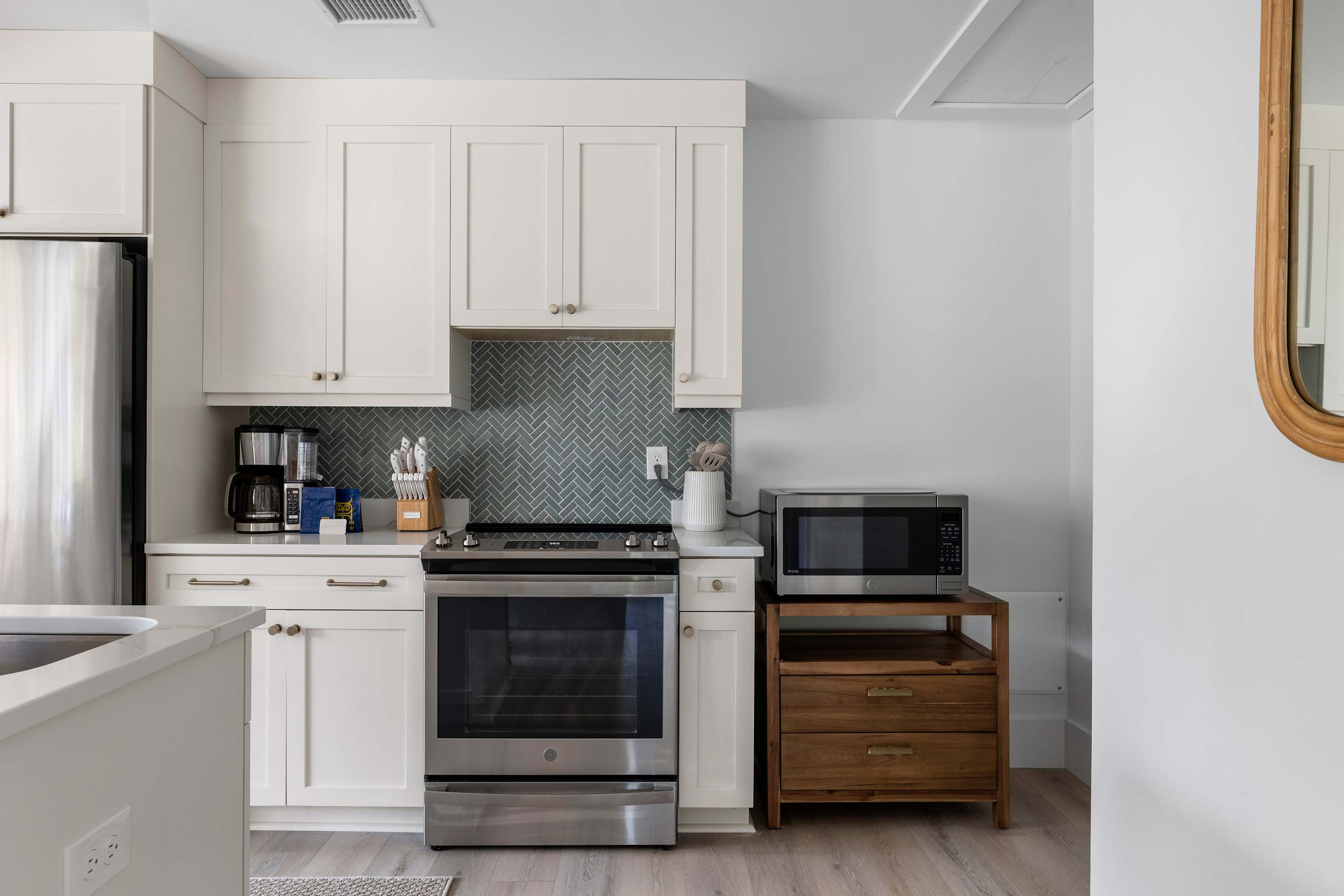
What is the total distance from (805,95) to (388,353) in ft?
5.55

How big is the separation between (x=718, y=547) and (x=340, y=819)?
4.77 feet

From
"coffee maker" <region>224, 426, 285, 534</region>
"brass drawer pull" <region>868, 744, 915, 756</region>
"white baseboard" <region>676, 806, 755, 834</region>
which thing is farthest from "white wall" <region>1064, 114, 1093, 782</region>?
"coffee maker" <region>224, 426, 285, 534</region>

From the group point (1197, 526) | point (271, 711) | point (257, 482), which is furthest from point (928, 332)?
point (271, 711)

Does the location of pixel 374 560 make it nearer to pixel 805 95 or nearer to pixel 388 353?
pixel 388 353

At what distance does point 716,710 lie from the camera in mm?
2311

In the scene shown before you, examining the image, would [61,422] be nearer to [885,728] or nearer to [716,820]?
[716,820]

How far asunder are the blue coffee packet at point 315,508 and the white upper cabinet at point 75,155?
0.96 m

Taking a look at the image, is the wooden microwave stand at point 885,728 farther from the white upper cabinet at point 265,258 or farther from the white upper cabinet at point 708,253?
the white upper cabinet at point 265,258

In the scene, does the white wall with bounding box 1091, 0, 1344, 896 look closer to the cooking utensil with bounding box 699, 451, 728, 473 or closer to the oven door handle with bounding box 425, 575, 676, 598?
the oven door handle with bounding box 425, 575, 676, 598

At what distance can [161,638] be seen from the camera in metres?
1.05

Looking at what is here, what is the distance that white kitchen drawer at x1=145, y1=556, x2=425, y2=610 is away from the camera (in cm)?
228

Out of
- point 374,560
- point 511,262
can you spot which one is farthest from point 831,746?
point 511,262

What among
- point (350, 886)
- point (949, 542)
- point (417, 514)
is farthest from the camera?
point (417, 514)

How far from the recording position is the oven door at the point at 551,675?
7.37 feet
